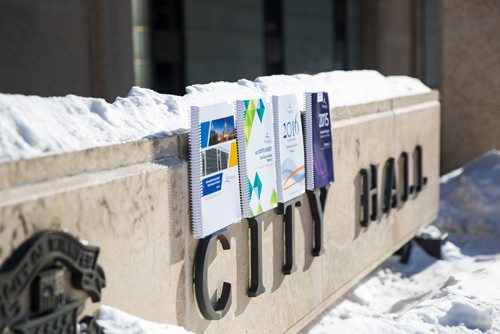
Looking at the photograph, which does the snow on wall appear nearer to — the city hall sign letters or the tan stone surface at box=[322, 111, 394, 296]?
the city hall sign letters

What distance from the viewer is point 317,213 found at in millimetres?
7414

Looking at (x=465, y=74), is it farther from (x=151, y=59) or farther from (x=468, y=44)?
(x=151, y=59)

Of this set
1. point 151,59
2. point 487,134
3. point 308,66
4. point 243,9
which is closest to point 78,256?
point 487,134

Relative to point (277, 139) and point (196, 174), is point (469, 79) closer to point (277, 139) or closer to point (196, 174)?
point (277, 139)

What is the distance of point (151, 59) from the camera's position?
17703 millimetres

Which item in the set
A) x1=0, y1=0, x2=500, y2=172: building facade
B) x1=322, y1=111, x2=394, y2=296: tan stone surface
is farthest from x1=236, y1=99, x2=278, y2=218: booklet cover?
x1=0, y1=0, x2=500, y2=172: building facade

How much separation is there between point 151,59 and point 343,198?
10.2 meters

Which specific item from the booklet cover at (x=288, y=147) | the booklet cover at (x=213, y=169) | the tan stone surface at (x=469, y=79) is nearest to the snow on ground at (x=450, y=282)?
the tan stone surface at (x=469, y=79)

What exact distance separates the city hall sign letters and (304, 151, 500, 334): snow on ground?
94cm

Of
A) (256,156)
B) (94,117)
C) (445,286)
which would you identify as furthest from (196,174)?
(445,286)

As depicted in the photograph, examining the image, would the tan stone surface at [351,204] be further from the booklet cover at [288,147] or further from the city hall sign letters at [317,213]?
the booklet cover at [288,147]

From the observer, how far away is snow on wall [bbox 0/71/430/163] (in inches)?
165

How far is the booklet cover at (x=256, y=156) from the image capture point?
589cm

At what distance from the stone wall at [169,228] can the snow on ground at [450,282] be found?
1.66ft
